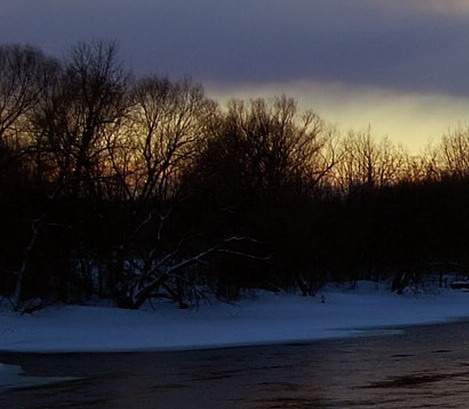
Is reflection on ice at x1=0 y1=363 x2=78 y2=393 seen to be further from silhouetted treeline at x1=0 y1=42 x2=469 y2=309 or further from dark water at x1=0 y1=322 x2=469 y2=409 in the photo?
silhouetted treeline at x1=0 y1=42 x2=469 y2=309

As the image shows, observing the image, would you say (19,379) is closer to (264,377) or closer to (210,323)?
(264,377)

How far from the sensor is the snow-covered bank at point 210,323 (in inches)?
1527

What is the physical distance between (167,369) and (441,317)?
28.5 meters

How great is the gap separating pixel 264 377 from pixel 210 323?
22524mm

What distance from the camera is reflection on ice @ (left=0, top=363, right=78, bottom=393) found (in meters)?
24.5

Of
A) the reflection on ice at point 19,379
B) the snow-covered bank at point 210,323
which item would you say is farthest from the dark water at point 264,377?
the snow-covered bank at point 210,323

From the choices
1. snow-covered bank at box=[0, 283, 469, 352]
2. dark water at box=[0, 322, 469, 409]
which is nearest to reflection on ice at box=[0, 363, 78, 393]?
dark water at box=[0, 322, 469, 409]

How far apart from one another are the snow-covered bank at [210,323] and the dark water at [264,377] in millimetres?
3958

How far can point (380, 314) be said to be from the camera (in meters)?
56.0

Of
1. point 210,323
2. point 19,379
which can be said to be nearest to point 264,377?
point 19,379

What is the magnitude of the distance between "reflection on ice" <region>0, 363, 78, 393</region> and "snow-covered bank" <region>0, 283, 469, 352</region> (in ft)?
26.5

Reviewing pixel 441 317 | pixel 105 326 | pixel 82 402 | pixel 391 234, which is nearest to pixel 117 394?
pixel 82 402

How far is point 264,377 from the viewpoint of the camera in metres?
25.3

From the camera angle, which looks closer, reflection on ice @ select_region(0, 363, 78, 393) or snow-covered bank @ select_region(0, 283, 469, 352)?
reflection on ice @ select_region(0, 363, 78, 393)
